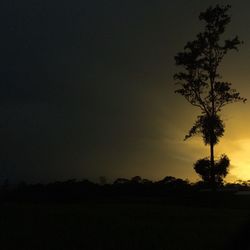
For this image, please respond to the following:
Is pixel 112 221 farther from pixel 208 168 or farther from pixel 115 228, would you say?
pixel 208 168

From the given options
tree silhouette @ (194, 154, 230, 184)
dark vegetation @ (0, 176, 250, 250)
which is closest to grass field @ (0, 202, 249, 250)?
dark vegetation @ (0, 176, 250, 250)

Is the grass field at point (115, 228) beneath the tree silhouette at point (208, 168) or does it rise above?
beneath

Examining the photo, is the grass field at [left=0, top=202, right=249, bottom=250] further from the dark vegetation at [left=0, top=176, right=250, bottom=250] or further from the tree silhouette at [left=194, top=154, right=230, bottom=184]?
the tree silhouette at [left=194, top=154, right=230, bottom=184]

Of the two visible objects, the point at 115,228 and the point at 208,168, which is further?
the point at 208,168

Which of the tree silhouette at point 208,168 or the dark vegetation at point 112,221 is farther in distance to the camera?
the tree silhouette at point 208,168

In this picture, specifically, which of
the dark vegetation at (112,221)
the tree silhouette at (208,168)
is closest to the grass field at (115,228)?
the dark vegetation at (112,221)

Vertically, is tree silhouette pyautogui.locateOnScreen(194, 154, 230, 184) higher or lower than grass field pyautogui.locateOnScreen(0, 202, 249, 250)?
higher

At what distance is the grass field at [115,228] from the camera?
16688 mm

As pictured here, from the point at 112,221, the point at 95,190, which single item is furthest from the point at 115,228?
the point at 95,190

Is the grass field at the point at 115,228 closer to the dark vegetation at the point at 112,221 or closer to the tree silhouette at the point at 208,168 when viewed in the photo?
the dark vegetation at the point at 112,221

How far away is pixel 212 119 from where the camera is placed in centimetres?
4391

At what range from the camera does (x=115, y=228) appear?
20.3 meters

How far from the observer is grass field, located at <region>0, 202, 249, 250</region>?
657 inches

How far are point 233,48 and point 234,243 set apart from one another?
42.5 m
